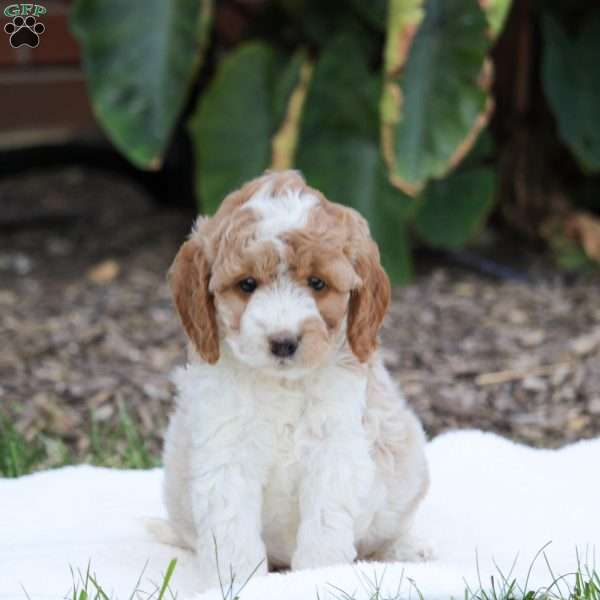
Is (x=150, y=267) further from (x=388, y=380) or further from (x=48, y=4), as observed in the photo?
(x=388, y=380)

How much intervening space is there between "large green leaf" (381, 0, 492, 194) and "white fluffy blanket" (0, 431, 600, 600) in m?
1.93

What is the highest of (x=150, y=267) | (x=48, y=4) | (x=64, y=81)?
(x=48, y=4)

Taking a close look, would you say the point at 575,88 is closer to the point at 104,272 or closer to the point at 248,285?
the point at 104,272

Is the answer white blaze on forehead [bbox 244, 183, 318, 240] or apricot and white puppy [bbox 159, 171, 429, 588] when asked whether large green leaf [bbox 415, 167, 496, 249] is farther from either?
white blaze on forehead [bbox 244, 183, 318, 240]

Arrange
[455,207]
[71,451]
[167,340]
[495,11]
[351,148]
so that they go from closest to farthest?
[71,451], [495,11], [167,340], [351,148], [455,207]

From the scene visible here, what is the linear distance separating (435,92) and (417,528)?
10.2 feet

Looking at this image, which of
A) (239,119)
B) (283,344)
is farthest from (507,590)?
(239,119)

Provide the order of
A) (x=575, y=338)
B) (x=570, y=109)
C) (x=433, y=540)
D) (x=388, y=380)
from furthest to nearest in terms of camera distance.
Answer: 1. (x=570, y=109)
2. (x=575, y=338)
3. (x=433, y=540)
4. (x=388, y=380)

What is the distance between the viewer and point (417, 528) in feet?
12.1

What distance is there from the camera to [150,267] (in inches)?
290

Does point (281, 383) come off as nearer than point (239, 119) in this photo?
Yes

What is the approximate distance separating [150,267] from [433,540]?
4070 mm

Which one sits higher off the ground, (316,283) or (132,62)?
(316,283)

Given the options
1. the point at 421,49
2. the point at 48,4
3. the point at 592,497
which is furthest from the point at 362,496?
the point at 48,4
